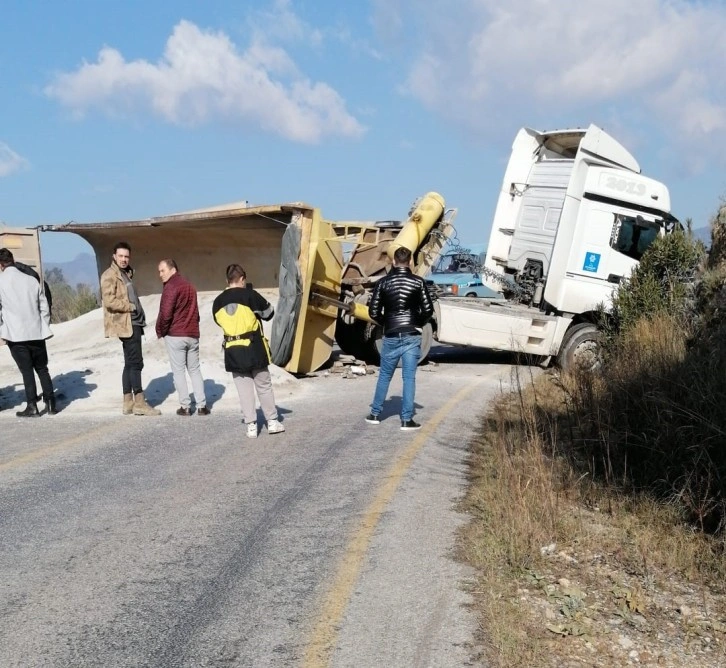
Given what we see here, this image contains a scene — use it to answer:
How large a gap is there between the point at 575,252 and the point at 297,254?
468cm

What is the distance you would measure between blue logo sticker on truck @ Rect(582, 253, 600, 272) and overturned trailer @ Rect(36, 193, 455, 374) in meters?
2.46

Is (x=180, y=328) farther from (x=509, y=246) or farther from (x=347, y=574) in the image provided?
(x=509, y=246)

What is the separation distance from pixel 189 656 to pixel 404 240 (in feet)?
36.8

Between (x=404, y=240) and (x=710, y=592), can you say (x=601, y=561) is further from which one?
(x=404, y=240)

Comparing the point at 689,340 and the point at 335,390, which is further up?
the point at 689,340

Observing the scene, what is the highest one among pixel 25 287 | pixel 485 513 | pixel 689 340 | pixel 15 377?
pixel 689 340

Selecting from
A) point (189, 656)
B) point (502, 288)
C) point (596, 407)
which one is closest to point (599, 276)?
point (502, 288)

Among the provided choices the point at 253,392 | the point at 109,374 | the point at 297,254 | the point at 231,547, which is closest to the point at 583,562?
the point at 231,547

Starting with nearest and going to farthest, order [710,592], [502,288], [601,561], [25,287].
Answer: [710,592] < [601,561] < [25,287] < [502,288]

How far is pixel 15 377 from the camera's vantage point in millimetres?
12438

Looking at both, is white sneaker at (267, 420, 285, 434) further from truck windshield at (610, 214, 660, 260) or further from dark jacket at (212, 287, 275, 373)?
truck windshield at (610, 214, 660, 260)

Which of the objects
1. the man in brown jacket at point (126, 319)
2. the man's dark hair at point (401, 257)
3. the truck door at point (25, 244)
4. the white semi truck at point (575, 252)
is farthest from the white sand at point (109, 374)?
the white semi truck at point (575, 252)

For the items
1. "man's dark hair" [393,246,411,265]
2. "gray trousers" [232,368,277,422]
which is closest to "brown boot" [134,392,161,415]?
"gray trousers" [232,368,277,422]

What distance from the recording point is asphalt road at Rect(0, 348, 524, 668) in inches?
157
